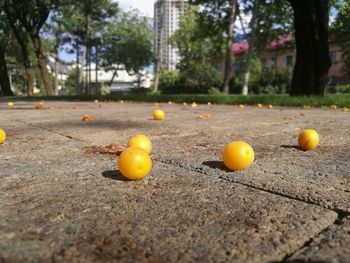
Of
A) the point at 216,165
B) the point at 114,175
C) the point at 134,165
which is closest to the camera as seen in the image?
the point at 134,165

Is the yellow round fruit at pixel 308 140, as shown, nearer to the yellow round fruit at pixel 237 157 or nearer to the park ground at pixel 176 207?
the park ground at pixel 176 207

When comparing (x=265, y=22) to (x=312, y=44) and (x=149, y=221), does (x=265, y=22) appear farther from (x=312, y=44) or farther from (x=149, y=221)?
(x=149, y=221)

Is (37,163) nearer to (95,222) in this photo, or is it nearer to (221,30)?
(95,222)

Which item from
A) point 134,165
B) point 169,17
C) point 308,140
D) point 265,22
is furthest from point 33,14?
point 169,17

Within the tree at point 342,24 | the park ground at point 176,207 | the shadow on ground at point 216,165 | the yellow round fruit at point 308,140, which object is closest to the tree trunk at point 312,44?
the park ground at point 176,207

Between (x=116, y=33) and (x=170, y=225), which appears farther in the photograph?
(x=116, y=33)

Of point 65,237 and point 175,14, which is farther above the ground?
point 175,14

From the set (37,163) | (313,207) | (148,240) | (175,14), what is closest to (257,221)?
(313,207)

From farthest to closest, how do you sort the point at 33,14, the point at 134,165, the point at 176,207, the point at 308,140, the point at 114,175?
1. the point at 33,14
2. the point at 308,140
3. the point at 114,175
4. the point at 134,165
5. the point at 176,207
